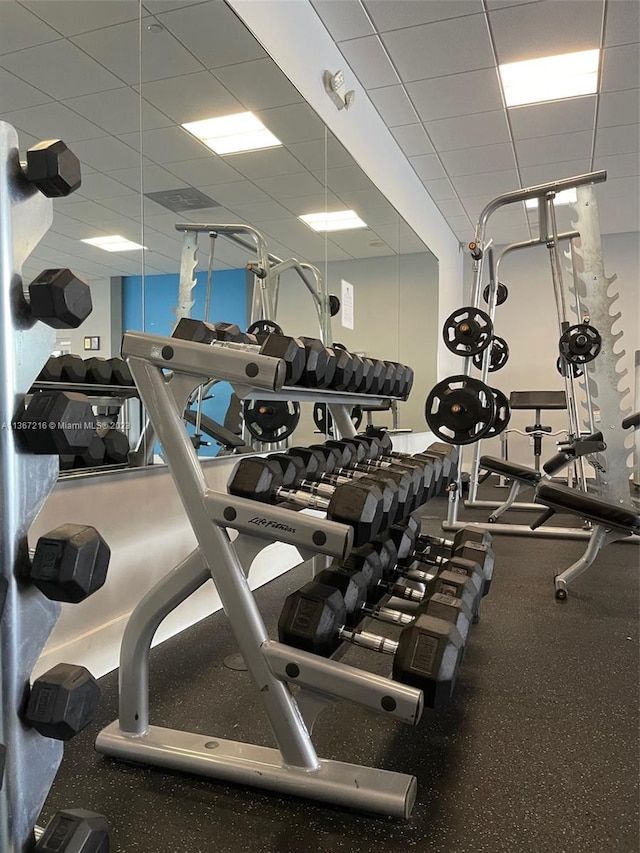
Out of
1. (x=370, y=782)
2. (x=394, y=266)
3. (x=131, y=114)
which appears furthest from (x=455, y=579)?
(x=394, y=266)

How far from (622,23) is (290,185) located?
1.94m

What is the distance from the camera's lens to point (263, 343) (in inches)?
50.4

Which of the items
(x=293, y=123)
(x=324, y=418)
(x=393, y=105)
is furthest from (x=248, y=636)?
(x=393, y=105)

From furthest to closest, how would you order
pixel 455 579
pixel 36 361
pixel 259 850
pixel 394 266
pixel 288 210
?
pixel 394 266
pixel 288 210
pixel 455 579
pixel 259 850
pixel 36 361

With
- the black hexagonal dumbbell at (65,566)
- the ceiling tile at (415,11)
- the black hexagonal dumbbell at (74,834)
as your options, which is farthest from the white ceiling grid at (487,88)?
the black hexagonal dumbbell at (74,834)

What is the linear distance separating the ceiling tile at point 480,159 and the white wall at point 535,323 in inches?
Result: 88.2

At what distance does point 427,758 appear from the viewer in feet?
4.36

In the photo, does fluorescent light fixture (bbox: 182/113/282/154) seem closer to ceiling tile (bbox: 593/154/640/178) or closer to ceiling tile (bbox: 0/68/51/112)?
ceiling tile (bbox: 0/68/51/112)

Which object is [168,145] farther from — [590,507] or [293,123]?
[590,507]

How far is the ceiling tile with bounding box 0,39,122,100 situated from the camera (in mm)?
1646

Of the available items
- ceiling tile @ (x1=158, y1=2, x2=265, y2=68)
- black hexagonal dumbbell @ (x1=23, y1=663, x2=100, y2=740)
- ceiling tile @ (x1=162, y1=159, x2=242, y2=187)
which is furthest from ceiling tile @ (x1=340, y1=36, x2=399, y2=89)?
black hexagonal dumbbell @ (x1=23, y1=663, x2=100, y2=740)

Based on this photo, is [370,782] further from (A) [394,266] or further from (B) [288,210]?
(A) [394,266]

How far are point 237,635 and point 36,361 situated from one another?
684 mm

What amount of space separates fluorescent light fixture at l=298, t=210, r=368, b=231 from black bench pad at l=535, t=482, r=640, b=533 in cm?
207
